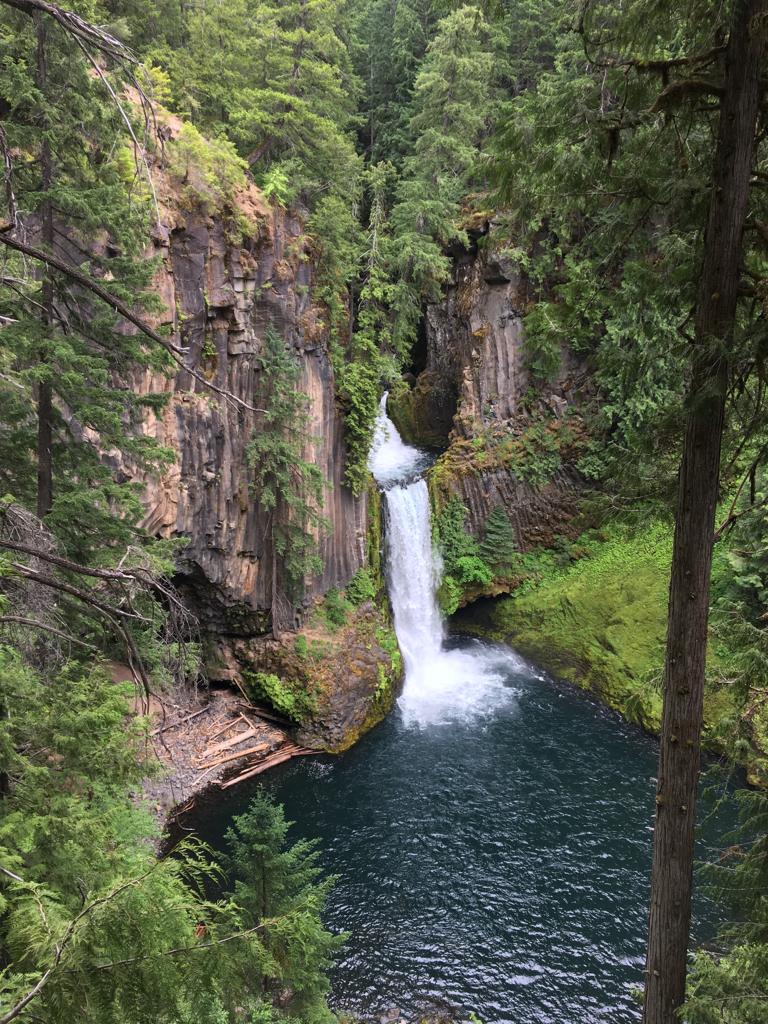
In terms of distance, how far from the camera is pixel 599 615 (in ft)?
61.8

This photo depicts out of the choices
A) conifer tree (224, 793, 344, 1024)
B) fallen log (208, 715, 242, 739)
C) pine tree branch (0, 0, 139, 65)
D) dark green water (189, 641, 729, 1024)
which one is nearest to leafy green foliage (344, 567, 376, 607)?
dark green water (189, 641, 729, 1024)

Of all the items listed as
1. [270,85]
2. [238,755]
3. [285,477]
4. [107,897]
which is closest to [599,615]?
[285,477]

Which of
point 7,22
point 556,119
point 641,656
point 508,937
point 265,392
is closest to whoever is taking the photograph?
point 556,119

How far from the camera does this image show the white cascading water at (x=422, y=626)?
690 inches

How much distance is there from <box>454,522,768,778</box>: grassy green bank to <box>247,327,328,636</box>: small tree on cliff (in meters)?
8.08

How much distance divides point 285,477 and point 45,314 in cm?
805

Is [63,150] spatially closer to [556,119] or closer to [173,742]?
[556,119]

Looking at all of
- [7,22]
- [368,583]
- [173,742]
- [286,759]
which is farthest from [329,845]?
[7,22]

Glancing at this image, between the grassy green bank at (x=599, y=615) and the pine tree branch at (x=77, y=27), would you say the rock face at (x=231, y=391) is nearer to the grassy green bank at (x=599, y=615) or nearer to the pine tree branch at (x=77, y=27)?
the grassy green bank at (x=599, y=615)

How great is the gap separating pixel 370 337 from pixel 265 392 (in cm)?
461

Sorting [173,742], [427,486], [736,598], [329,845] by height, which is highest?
[427,486]

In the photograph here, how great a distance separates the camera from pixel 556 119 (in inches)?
161

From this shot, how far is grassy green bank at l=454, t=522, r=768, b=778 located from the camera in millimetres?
16781

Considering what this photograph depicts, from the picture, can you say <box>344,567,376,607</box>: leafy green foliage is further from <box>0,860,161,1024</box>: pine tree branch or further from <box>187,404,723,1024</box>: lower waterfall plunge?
<box>0,860,161,1024</box>: pine tree branch
